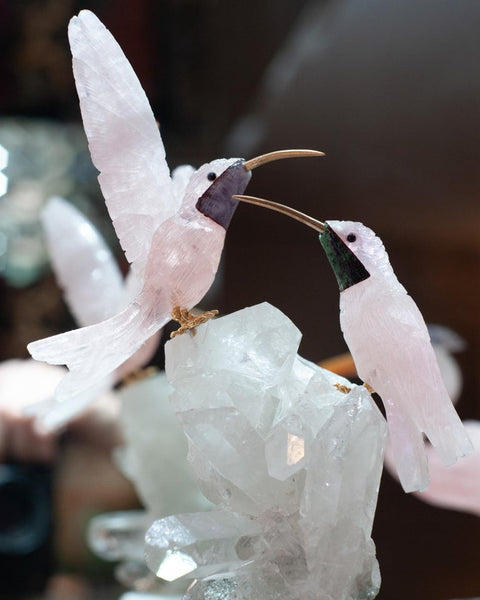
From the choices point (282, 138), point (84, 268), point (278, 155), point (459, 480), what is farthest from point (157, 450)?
point (282, 138)

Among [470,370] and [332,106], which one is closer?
[470,370]

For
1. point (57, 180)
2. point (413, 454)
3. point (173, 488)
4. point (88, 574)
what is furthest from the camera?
point (57, 180)

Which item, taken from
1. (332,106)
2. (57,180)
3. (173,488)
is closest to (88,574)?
(173,488)

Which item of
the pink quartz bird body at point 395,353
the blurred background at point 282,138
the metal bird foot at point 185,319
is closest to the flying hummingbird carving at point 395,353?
the pink quartz bird body at point 395,353

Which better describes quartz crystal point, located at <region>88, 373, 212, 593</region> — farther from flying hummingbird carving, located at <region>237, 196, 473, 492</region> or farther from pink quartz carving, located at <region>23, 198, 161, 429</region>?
flying hummingbird carving, located at <region>237, 196, 473, 492</region>

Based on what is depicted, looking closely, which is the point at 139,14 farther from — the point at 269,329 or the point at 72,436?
the point at 269,329

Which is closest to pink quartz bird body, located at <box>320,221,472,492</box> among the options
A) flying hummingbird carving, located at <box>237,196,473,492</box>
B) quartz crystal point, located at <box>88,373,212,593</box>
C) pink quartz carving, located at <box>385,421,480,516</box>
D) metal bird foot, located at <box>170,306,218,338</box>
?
flying hummingbird carving, located at <box>237,196,473,492</box>
